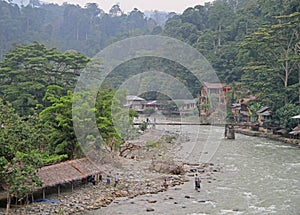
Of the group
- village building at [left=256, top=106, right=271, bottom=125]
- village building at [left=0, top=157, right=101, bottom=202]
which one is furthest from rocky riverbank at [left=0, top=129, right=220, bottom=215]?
village building at [left=256, top=106, right=271, bottom=125]

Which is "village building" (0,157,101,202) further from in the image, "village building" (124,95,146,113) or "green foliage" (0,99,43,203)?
"village building" (124,95,146,113)

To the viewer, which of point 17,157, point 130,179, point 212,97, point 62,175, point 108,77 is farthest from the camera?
point 212,97

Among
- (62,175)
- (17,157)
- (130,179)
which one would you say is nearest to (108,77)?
(130,179)

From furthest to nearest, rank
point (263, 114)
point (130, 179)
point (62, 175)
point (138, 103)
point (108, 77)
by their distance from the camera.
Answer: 1. point (138, 103)
2. point (108, 77)
3. point (263, 114)
4. point (130, 179)
5. point (62, 175)

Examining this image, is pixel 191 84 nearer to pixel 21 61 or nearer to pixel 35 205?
pixel 21 61

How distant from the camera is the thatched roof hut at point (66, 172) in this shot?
46.1 feet

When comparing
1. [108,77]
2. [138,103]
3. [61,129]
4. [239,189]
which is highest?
[108,77]

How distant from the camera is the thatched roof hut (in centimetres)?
1406

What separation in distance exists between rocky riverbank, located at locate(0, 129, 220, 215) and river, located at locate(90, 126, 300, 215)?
569 mm

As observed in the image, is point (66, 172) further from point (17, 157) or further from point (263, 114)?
point (263, 114)

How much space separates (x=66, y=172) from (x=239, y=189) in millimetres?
7376

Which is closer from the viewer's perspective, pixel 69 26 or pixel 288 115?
pixel 288 115

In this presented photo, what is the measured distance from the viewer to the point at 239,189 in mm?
16844

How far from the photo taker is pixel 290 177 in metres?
18.9
